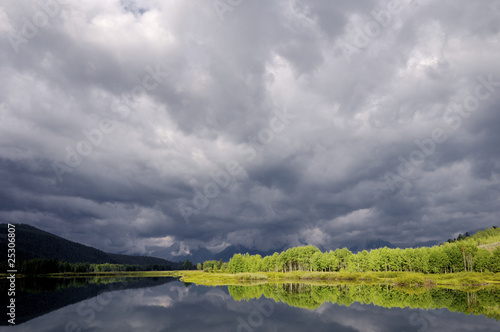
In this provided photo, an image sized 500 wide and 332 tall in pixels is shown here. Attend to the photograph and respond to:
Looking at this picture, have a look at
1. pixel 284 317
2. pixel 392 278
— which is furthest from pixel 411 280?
pixel 284 317

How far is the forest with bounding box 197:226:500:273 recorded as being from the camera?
122m

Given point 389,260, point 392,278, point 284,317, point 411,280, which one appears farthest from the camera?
point 389,260

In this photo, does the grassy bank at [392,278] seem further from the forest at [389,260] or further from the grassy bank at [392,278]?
the forest at [389,260]

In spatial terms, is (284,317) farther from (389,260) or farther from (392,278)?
(389,260)

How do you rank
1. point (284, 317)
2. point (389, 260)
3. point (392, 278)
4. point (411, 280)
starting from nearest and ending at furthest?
1. point (284, 317)
2. point (411, 280)
3. point (392, 278)
4. point (389, 260)

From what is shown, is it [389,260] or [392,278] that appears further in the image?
[389,260]

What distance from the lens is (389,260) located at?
460 feet

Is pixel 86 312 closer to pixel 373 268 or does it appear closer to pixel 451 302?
pixel 451 302

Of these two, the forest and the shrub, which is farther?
the forest

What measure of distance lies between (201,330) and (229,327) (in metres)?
3.49

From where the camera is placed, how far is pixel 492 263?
117m

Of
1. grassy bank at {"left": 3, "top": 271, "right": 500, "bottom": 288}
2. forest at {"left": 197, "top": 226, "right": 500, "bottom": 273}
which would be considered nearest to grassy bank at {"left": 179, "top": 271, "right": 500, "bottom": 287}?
→ grassy bank at {"left": 3, "top": 271, "right": 500, "bottom": 288}

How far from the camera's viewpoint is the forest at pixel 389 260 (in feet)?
401

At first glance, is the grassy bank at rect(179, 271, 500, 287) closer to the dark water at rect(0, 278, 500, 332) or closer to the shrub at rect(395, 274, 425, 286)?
the shrub at rect(395, 274, 425, 286)
